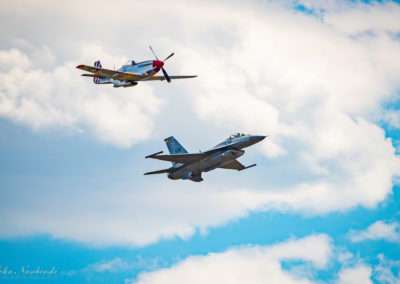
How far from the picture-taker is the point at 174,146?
98.2 metres

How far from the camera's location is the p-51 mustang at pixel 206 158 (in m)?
85.4

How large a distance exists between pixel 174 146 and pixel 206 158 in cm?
1234

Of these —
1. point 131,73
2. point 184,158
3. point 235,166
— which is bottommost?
→ point 184,158

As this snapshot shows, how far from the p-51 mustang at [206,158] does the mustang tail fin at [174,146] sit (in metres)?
6.30

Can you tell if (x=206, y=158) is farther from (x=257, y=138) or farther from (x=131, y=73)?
(x=131, y=73)

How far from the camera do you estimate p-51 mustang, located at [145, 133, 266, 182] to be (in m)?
85.4

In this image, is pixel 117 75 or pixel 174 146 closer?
pixel 117 75

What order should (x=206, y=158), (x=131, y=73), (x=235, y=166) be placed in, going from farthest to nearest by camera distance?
(x=235, y=166) → (x=131, y=73) → (x=206, y=158)

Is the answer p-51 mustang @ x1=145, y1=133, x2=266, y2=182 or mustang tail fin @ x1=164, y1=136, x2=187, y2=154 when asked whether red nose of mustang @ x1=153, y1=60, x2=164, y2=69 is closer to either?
mustang tail fin @ x1=164, y1=136, x2=187, y2=154

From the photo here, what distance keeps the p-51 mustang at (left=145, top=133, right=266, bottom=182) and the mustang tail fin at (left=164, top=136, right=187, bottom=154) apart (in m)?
6.30

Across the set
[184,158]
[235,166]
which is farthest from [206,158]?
[235,166]

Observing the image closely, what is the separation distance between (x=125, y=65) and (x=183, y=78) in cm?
1369

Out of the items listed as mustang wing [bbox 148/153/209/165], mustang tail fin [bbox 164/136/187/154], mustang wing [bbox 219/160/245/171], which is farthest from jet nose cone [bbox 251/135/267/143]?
mustang tail fin [bbox 164/136/187/154]

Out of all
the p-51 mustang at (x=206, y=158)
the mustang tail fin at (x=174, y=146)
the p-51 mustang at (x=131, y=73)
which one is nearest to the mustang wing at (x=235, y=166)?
the p-51 mustang at (x=206, y=158)
